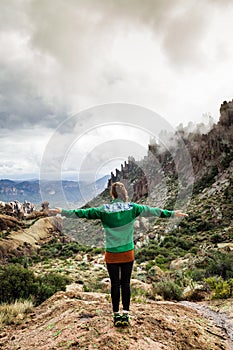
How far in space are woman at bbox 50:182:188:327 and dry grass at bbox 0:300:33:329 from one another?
3.43m

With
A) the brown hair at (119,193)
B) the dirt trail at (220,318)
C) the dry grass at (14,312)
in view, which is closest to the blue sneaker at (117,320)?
the brown hair at (119,193)

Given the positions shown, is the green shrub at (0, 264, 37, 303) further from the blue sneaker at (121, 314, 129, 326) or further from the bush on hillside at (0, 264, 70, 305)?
the blue sneaker at (121, 314, 129, 326)

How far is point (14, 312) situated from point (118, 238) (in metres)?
4.42

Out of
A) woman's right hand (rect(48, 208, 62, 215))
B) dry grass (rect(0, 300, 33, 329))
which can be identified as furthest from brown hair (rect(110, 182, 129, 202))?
dry grass (rect(0, 300, 33, 329))

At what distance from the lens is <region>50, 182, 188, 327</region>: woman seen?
15.0 ft

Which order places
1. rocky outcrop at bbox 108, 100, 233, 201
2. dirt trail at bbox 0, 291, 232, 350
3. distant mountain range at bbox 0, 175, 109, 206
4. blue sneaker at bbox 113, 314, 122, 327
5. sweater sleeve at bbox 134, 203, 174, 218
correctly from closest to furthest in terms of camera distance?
1. dirt trail at bbox 0, 291, 232, 350
2. blue sneaker at bbox 113, 314, 122, 327
3. sweater sleeve at bbox 134, 203, 174, 218
4. distant mountain range at bbox 0, 175, 109, 206
5. rocky outcrop at bbox 108, 100, 233, 201

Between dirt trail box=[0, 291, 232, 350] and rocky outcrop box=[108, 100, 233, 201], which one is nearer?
dirt trail box=[0, 291, 232, 350]

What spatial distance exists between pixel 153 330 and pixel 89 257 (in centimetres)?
2902

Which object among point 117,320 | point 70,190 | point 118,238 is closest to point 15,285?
point 70,190

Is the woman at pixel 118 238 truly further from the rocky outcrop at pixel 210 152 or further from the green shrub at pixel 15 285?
the rocky outcrop at pixel 210 152

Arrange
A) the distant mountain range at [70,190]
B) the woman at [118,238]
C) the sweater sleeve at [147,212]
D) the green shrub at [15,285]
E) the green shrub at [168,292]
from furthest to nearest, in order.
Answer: the green shrub at [168,292]
the green shrub at [15,285]
the distant mountain range at [70,190]
the sweater sleeve at [147,212]
the woman at [118,238]

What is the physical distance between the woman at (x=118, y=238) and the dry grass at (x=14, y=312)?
11.3ft

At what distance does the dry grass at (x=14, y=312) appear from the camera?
683cm

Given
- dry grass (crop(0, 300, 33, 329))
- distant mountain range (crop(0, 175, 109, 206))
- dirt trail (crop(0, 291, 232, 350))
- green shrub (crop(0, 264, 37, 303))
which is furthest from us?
green shrub (crop(0, 264, 37, 303))
